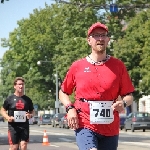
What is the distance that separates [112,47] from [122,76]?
5299cm

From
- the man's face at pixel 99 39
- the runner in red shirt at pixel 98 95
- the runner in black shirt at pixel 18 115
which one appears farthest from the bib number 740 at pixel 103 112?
the runner in black shirt at pixel 18 115

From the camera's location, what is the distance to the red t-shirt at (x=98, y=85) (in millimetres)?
6805

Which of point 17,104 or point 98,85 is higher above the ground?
point 17,104

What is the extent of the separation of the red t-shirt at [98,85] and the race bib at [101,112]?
0.04 meters

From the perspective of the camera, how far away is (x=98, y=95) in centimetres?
682

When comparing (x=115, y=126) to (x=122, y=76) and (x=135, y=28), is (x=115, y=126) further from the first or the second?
(x=135, y=28)

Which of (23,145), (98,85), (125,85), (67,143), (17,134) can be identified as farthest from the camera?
(67,143)

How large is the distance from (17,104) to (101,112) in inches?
255

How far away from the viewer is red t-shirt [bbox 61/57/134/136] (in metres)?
6.80

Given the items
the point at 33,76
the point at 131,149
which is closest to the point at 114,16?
the point at 33,76

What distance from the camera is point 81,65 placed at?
698 centimetres

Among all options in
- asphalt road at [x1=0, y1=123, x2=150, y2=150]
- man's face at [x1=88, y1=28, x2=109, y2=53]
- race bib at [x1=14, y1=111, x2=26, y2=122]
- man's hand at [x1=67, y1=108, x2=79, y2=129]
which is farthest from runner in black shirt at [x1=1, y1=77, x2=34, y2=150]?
asphalt road at [x1=0, y1=123, x2=150, y2=150]

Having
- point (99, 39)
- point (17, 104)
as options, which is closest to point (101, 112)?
point (99, 39)

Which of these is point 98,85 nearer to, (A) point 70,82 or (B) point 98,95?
(B) point 98,95
